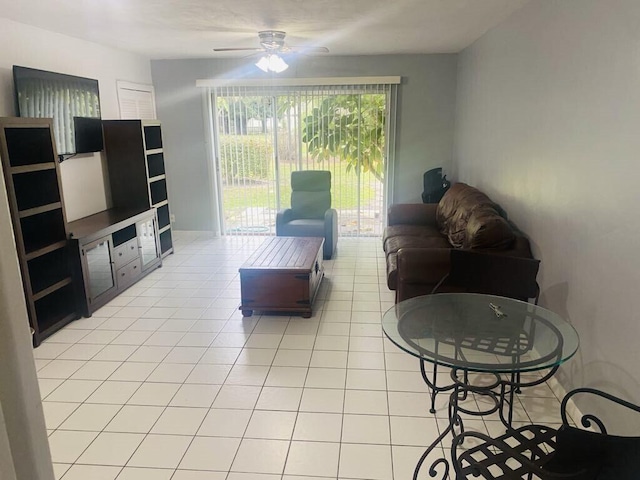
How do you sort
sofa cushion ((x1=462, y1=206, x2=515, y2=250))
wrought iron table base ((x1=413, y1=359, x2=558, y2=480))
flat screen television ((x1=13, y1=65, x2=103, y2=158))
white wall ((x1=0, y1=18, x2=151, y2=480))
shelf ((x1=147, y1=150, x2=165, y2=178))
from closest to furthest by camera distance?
white wall ((x1=0, y1=18, x2=151, y2=480)) → wrought iron table base ((x1=413, y1=359, x2=558, y2=480)) → sofa cushion ((x1=462, y1=206, x2=515, y2=250)) → flat screen television ((x1=13, y1=65, x2=103, y2=158)) → shelf ((x1=147, y1=150, x2=165, y2=178))

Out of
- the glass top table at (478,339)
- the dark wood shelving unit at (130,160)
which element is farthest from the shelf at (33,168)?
the glass top table at (478,339)

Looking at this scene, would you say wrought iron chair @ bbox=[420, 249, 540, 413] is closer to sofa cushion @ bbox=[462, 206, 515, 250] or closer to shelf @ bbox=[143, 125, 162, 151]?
sofa cushion @ bbox=[462, 206, 515, 250]

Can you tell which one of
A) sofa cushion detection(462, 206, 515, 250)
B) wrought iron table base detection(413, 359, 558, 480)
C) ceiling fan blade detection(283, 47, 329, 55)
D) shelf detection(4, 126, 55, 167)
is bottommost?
wrought iron table base detection(413, 359, 558, 480)

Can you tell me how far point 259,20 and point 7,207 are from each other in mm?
3431

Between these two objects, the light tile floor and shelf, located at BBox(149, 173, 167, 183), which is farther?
shelf, located at BBox(149, 173, 167, 183)

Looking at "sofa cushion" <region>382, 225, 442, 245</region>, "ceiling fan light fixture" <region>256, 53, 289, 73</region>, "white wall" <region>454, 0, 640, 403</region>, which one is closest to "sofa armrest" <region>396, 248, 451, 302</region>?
"white wall" <region>454, 0, 640, 403</region>

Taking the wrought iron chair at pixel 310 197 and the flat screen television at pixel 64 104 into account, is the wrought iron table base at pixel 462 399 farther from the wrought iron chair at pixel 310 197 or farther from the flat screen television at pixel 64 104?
the flat screen television at pixel 64 104

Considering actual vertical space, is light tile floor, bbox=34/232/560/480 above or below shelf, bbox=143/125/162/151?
below

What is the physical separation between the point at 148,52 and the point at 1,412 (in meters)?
5.53

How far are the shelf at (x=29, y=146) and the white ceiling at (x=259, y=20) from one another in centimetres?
85

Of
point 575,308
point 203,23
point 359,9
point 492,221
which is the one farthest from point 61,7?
point 575,308

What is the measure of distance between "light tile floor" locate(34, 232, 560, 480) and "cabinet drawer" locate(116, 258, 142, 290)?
23 centimetres

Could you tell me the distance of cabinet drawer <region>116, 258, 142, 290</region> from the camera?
4273mm

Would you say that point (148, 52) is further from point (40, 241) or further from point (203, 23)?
point (40, 241)
